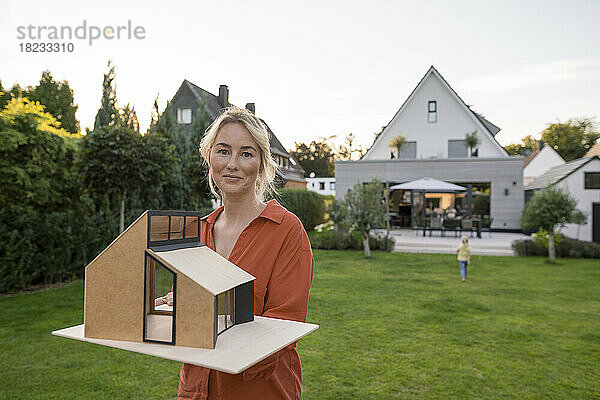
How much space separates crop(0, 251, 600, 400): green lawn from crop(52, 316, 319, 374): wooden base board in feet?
11.6

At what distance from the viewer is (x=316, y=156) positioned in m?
71.1

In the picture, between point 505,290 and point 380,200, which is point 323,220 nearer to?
point 380,200

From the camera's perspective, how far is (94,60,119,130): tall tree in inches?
422

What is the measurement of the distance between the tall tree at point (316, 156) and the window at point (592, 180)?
49500 millimetres

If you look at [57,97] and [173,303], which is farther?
[57,97]

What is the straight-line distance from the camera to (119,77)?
10820mm

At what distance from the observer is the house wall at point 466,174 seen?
21984mm

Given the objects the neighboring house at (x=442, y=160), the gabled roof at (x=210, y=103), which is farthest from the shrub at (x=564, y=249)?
the gabled roof at (x=210, y=103)

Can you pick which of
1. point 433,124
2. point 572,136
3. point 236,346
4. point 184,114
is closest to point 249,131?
point 236,346

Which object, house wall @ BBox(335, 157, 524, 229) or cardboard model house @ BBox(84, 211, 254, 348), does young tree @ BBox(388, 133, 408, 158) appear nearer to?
house wall @ BBox(335, 157, 524, 229)

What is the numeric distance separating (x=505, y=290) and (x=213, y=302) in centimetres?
1006

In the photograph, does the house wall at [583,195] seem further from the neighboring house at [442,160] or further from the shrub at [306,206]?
the shrub at [306,206]

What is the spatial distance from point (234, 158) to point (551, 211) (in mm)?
14983

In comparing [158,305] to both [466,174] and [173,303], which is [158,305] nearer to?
[173,303]
